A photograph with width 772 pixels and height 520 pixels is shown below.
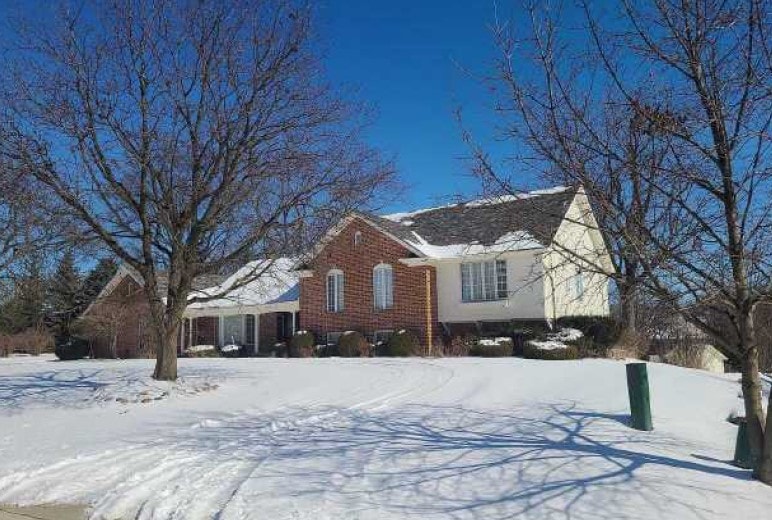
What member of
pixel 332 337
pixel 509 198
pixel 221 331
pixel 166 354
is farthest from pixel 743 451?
pixel 221 331

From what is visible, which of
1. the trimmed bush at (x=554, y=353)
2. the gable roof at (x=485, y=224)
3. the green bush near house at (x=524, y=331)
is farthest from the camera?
the green bush near house at (x=524, y=331)

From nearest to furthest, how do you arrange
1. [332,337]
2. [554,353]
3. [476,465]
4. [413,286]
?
[476,465], [554,353], [413,286], [332,337]

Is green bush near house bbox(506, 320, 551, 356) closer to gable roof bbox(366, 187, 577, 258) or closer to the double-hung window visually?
the double-hung window

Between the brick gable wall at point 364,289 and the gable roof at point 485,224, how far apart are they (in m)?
Result: 0.95

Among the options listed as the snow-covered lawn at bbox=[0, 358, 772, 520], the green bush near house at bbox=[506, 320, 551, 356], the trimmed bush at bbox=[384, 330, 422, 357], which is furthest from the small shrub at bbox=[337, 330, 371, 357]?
the snow-covered lawn at bbox=[0, 358, 772, 520]

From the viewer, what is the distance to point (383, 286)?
29.7 metres

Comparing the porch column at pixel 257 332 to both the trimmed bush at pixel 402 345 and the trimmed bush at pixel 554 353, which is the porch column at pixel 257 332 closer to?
the trimmed bush at pixel 402 345

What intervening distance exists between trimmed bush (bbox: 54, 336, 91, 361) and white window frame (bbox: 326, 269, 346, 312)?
46.6 ft

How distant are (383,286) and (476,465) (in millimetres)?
21729

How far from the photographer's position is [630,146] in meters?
7.61

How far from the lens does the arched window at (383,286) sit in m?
29.4

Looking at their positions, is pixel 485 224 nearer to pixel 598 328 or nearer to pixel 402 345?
pixel 598 328

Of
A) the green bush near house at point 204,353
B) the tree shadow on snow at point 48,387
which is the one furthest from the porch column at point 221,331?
the tree shadow on snow at point 48,387

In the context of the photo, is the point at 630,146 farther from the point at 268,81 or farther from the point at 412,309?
the point at 412,309
